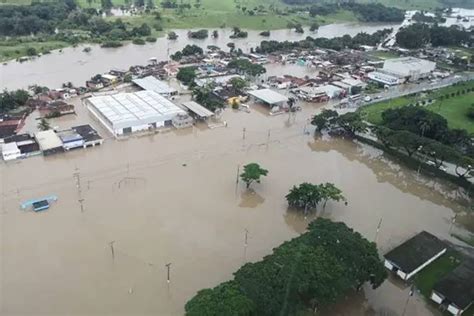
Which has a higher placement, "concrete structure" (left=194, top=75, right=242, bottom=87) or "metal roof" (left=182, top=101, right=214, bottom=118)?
"concrete structure" (left=194, top=75, right=242, bottom=87)

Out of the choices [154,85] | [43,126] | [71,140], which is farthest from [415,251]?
[154,85]

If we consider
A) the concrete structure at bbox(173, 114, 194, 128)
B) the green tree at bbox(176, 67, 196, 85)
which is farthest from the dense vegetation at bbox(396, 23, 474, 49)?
the concrete structure at bbox(173, 114, 194, 128)

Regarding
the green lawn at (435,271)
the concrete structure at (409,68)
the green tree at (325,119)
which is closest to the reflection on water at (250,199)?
the green lawn at (435,271)

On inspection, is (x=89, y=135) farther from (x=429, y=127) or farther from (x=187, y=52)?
(x=187, y=52)

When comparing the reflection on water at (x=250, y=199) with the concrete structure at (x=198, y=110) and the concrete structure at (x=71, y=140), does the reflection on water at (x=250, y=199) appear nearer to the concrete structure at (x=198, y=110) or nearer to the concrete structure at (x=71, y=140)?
the concrete structure at (x=198, y=110)

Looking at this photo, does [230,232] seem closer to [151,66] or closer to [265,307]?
[265,307]

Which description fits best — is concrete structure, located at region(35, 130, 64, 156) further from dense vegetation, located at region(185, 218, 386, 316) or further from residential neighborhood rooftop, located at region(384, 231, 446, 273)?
residential neighborhood rooftop, located at region(384, 231, 446, 273)

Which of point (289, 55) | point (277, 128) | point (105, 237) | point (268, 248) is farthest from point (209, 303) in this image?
point (289, 55)
